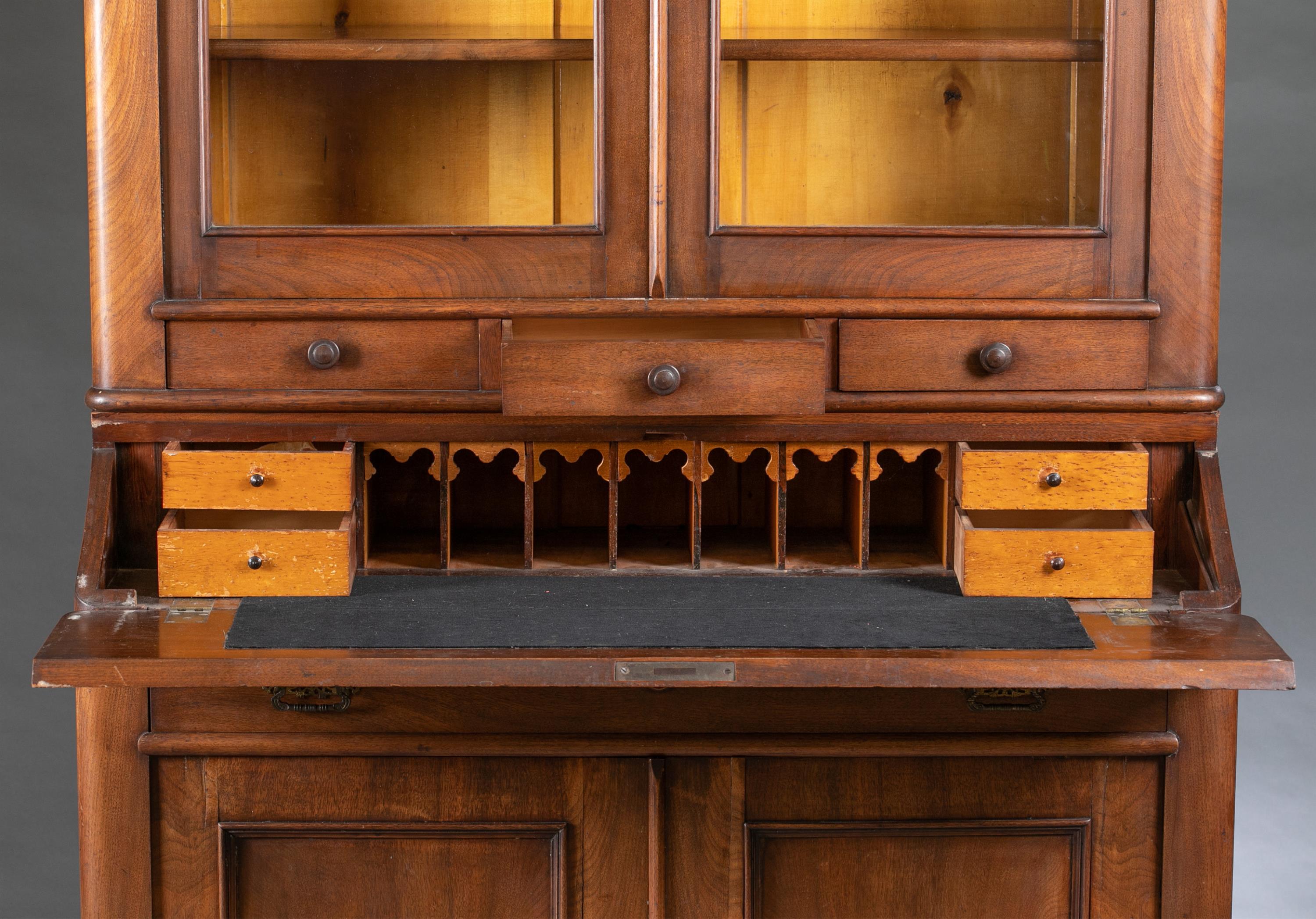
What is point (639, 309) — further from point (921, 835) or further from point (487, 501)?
point (921, 835)

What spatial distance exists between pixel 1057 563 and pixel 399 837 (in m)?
0.97

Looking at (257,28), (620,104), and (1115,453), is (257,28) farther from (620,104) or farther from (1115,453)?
(1115,453)

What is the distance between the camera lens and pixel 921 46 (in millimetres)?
Result: 2203

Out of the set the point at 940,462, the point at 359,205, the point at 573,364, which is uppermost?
the point at 359,205

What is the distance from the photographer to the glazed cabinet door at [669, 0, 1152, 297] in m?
2.15

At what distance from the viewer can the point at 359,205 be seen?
2.19 metres

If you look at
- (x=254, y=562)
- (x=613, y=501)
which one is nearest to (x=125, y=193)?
(x=254, y=562)

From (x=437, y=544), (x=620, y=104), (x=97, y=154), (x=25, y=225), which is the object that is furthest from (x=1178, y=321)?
(x=25, y=225)

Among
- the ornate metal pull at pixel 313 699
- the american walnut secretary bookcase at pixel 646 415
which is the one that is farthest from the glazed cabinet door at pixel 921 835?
the ornate metal pull at pixel 313 699

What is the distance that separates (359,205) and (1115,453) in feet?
3.62

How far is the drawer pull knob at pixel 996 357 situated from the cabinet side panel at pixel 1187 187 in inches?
8.5

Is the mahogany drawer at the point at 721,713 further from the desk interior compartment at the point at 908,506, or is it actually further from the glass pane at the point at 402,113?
the glass pane at the point at 402,113

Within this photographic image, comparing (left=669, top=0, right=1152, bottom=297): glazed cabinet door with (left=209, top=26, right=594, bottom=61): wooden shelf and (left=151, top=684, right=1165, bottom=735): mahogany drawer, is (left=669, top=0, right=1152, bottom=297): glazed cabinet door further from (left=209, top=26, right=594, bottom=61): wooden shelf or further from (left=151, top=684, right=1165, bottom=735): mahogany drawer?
(left=151, top=684, right=1165, bottom=735): mahogany drawer

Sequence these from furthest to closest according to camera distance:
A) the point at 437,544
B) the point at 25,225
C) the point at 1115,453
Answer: the point at 25,225, the point at 437,544, the point at 1115,453
